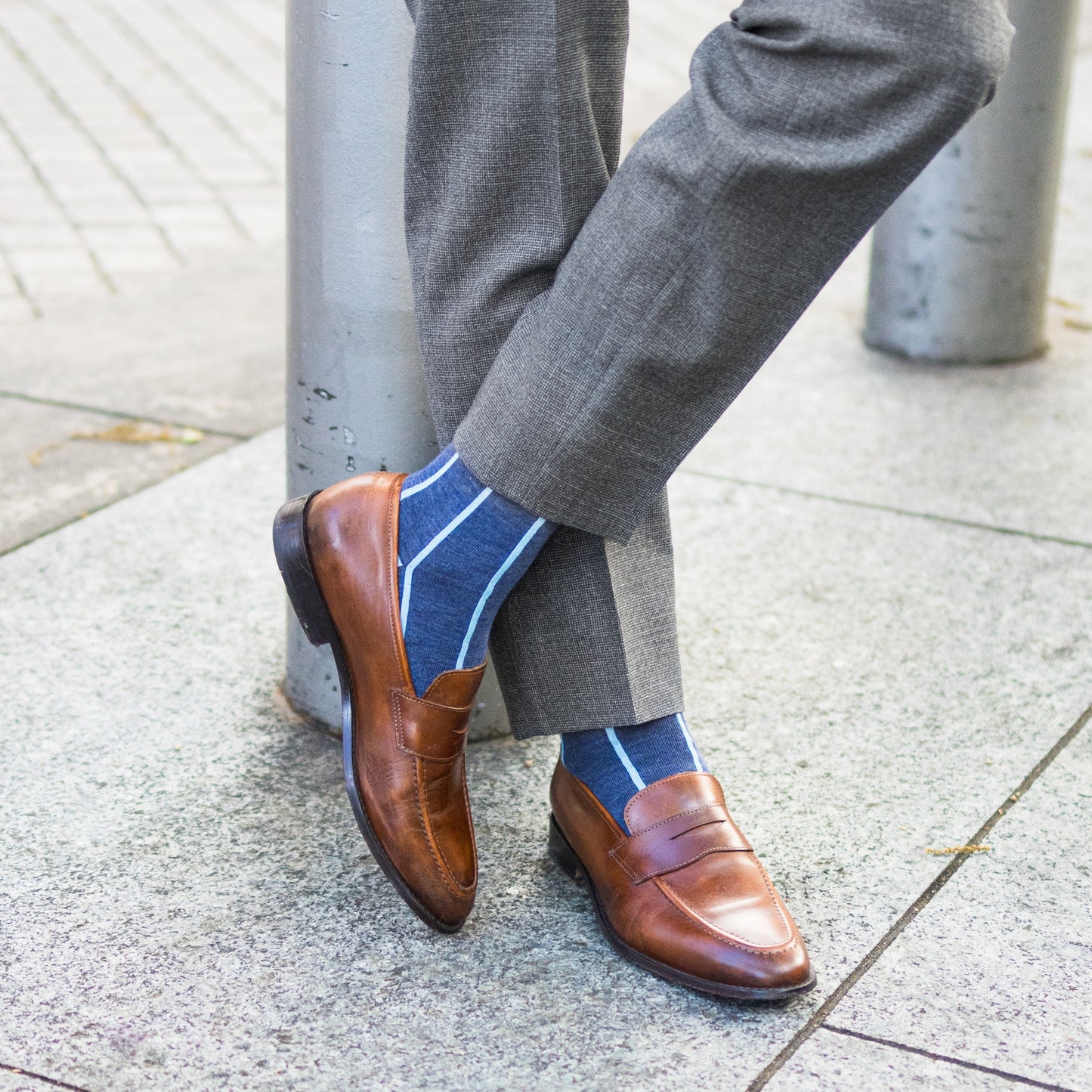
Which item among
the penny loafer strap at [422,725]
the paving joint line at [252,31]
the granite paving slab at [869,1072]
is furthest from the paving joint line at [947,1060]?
the paving joint line at [252,31]

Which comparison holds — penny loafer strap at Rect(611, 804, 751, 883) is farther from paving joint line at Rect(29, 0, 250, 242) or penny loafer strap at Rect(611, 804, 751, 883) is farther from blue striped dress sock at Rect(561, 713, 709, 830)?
paving joint line at Rect(29, 0, 250, 242)

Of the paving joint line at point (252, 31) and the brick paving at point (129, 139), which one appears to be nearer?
the brick paving at point (129, 139)

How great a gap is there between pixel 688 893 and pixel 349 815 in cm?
44

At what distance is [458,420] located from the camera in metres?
1.42

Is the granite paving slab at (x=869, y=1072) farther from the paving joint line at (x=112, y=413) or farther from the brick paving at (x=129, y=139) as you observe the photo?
the brick paving at (x=129, y=139)

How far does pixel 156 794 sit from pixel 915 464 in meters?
1.49

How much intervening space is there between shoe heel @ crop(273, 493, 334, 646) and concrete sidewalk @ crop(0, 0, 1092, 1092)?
25 cm

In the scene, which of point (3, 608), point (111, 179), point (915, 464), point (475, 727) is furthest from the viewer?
point (111, 179)

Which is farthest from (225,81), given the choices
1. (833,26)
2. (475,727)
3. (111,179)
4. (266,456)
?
(833,26)

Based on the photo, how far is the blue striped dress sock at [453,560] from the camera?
1341 mm

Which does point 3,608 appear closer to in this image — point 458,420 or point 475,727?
point 475,727

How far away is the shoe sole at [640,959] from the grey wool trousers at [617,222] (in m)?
0.16

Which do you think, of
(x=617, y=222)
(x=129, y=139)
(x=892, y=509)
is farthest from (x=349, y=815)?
(x=129, y=139)

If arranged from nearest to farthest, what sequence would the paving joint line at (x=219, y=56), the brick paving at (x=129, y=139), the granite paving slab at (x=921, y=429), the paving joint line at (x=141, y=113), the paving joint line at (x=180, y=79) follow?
the granite paving slab at (x=921, y=429), the brick paving at (x=129, y=139), the paving joint line at (x=141, y=113), the paving joint line at (x=180, y=79), the paving joint line at (x=219, y=56)
